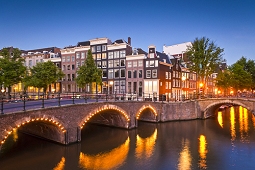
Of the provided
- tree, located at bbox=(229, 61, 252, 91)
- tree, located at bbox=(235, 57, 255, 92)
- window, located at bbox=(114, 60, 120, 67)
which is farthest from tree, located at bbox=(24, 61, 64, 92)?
tree, located at bbox=(235, 57, 255, 92)

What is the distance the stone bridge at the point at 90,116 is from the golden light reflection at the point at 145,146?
442cm

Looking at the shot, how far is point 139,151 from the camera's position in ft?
62.7

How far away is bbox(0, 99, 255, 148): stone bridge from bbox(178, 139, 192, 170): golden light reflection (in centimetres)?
884

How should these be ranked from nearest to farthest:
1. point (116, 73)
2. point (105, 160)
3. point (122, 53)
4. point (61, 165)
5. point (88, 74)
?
1. point (61, 165)
2. point (105, 160)
3. point (88, 74)
4. point (122, 53)
5. point (116, 73)

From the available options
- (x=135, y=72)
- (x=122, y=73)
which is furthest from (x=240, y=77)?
(x=122, y=73)

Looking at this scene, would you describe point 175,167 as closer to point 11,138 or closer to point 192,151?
point 192,151

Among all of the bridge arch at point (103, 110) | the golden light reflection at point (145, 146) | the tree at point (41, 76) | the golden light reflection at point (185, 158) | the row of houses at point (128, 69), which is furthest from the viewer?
the row of houses at point (128, 69)

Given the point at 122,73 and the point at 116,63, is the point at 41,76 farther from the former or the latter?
the point at 122,73

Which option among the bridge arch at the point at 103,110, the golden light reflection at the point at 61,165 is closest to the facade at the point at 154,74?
the bridge arch at the point at 103,110

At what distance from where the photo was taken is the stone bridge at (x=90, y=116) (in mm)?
15648

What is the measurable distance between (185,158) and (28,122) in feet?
43.1

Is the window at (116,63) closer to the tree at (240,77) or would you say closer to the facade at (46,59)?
the facade at (46,59)

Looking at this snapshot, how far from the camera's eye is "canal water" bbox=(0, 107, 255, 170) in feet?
51.6

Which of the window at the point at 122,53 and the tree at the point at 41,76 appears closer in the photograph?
the tree at the point at 41,76
